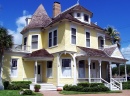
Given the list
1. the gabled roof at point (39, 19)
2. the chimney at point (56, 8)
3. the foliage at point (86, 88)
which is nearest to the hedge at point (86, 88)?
the foliage at point (86, 88)

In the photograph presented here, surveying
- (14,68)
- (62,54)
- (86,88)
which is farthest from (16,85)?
(86,88)

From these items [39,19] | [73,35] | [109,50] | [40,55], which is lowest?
[40,55]

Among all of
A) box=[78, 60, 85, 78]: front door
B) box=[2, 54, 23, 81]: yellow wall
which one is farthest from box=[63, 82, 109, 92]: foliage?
box=[2, 54, 23, 81]: yellow wall

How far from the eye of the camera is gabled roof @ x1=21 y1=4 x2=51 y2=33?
31.2 metres

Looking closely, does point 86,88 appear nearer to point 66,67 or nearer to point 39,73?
point 66,67

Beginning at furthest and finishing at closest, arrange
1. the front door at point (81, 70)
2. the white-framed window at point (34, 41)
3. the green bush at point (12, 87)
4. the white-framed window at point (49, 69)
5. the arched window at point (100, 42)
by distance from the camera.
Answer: the arched window at point (100, 42)
the white-framed window at point (34, 41)
the white-framed window at point (49, 69)
the front door at point (81, 70)
the green bush at point (12, 87)

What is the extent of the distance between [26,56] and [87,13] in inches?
456

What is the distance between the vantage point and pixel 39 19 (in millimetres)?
32500

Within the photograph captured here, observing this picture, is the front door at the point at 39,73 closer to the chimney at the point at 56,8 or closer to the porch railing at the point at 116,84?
the chimney at the point at 56,8

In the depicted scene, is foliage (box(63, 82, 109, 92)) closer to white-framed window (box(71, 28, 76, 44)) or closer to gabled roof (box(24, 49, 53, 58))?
gabled roof (box(24, 49, 53, 58))

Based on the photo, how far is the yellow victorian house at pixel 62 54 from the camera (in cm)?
2648

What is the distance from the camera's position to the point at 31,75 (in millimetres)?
29422

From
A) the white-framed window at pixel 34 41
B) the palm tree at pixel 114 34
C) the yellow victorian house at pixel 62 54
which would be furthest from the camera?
the palm tree at pixel 114 34

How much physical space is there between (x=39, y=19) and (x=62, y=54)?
8.88m
